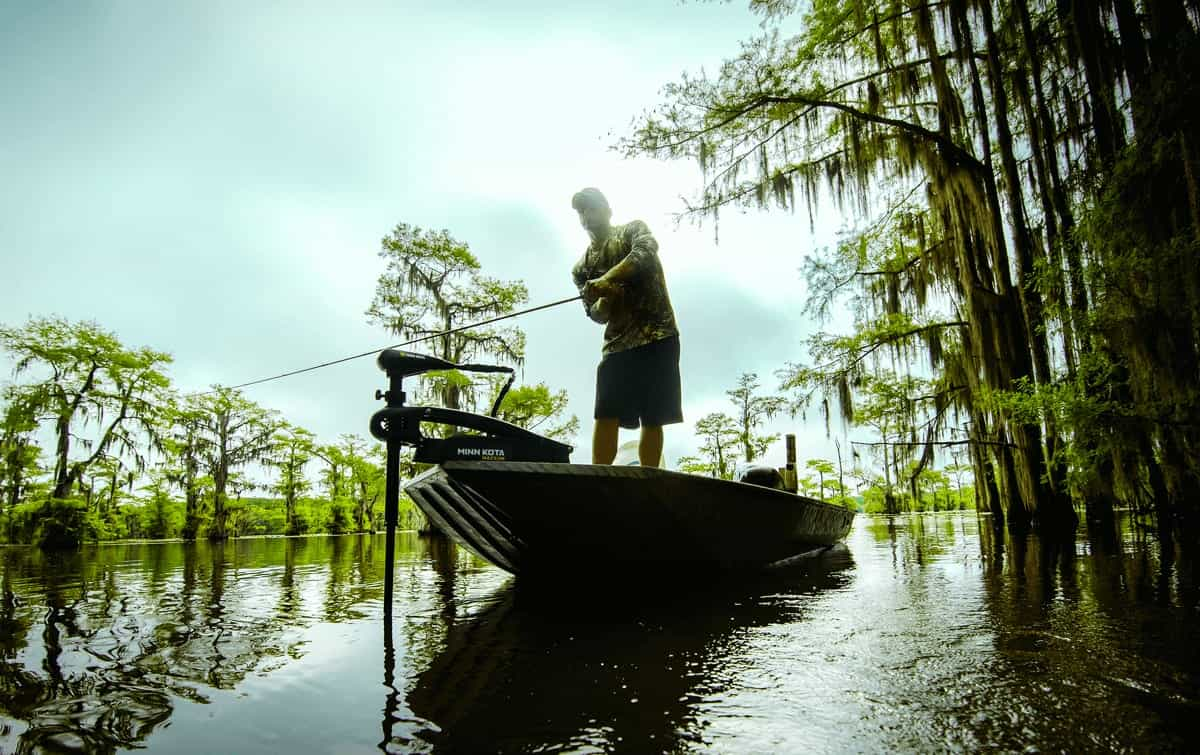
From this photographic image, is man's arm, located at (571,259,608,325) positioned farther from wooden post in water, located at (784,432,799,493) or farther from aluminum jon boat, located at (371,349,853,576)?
wooden post in water, located at (784,432,799,493)

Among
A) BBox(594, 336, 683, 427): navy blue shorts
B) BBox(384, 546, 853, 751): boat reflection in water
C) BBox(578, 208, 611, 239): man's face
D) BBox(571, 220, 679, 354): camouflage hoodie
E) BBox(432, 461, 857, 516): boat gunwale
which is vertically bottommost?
BBox(384, 546, 853, 751): boat reflection in water

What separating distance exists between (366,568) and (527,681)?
456 centimetres

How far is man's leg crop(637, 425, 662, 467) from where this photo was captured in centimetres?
321

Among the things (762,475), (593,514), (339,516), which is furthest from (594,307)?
(339,516)

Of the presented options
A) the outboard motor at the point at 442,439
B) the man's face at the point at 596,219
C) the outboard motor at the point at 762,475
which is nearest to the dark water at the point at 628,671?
the outboard motor at the point at 442,439

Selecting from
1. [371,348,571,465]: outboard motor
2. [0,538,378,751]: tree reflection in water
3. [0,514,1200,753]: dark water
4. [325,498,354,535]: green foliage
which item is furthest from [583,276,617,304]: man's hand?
[325,498,354,535]: green foliage

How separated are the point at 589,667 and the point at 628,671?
12 centimetres

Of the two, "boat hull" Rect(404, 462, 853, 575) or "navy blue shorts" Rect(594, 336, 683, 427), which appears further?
"navy blue shorts" Rect(594, 336, 683, 427)

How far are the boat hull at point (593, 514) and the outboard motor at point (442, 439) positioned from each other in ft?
0.26

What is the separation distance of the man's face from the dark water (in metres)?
1.97

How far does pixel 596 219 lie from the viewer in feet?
11.5

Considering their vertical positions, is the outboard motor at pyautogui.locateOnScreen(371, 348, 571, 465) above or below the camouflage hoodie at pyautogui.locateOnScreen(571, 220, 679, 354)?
below

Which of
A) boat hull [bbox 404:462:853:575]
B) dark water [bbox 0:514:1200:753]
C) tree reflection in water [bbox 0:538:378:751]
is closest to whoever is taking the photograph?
dark water [bbox 0:514:1200:753]

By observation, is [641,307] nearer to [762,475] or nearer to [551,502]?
[551,502]
